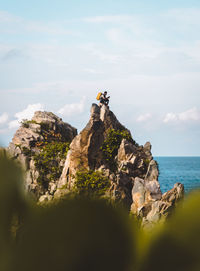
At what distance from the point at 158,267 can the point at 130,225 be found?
1.04ft

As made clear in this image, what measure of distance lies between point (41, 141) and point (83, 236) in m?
28.8

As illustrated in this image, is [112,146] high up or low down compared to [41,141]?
down

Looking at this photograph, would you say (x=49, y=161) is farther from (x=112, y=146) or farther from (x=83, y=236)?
(x=83, y=236)

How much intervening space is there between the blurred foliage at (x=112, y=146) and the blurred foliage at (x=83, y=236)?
79.7 feet

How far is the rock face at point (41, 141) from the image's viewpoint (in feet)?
90.5

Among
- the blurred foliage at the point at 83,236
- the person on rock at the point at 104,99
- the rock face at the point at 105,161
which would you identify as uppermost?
the person on rock at the point at 104,99

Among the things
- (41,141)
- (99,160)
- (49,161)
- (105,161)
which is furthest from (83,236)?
(41,141)

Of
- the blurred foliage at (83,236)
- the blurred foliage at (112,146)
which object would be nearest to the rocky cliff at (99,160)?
the blurred foliage at (112,146)

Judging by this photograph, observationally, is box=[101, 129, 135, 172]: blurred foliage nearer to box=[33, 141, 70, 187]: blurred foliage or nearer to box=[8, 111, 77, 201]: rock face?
box=[33, 141, 70, 187]: blurred foliage

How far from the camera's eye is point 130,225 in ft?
7.38

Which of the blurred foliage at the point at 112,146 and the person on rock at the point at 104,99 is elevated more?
the person on rock at the point at 104,99

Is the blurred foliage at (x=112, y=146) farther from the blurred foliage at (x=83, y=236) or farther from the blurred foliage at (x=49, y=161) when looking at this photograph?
the blurred foliage at (x=83, y=236)

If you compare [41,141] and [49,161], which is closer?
[49,161]

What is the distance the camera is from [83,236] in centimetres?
207
